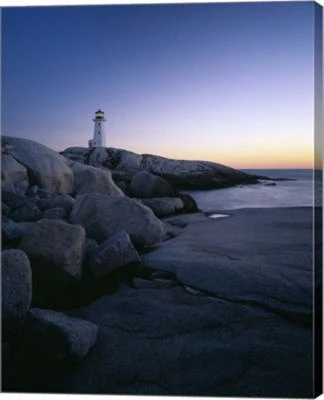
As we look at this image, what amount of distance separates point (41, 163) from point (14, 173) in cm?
23

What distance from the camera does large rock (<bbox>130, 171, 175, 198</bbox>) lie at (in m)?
3.11

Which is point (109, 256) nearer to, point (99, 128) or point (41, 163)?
point (99, 128)

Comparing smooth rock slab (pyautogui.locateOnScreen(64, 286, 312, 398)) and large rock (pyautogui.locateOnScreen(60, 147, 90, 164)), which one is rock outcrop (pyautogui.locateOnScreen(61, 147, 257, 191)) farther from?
smooth rock slab (pyautogui.locateOnScreen(64, 286, 312, 398))

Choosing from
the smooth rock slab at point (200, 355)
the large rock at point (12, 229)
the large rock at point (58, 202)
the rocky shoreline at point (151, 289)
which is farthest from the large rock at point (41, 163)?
the smooth rock slab at point (200, 355)

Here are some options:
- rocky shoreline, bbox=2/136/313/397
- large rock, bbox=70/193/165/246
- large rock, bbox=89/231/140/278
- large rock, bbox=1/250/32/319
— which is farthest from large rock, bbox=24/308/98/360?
large rock, bbox=70/193/165/246

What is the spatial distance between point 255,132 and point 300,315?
3.51ft

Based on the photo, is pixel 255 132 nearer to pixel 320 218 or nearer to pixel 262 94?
pixel 262 94

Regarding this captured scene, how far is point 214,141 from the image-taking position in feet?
9.04

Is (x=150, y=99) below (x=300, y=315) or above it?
above

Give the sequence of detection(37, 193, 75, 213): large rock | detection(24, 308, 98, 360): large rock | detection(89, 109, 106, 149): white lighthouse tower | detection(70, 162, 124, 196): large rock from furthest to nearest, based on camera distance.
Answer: detection(37, 193, 75, 213): large rock
detection(70, 162, 124, 196): large rock
detection(89, 109, 106, 149): white lighthouse tower
detection(24, 308, 98, 360): large rock

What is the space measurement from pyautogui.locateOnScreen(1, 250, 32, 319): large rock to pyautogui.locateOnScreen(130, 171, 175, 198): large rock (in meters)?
1.01

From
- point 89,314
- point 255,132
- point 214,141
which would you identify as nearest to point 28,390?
point 89,314

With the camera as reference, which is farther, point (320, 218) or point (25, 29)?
point (25, 29)

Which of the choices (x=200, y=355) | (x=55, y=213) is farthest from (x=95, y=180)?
(x=200, y=355)
